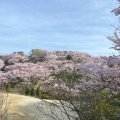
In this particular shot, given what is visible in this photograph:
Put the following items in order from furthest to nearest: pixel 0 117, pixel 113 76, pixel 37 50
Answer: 1. pixel 37 50
2. pixel 0 117
3. pixel 113 76

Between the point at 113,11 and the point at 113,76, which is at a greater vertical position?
the point at 113,11

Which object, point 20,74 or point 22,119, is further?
point 20,74

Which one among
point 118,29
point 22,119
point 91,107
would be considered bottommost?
point 22,119

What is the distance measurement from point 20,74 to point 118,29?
103 ft

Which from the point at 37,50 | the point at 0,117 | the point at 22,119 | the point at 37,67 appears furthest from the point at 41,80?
the point at 0,117

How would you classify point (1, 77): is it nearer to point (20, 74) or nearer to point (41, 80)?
point (20, 74)

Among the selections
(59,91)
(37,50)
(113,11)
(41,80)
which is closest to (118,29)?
(113,11)

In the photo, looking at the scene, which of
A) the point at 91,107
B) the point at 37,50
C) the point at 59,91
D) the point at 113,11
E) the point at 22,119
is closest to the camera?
the point at 113,11

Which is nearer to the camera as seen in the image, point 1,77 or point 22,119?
point 22,119

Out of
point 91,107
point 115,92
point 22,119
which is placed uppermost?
point 115,92

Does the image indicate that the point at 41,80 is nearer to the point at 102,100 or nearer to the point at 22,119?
the point at 22,119

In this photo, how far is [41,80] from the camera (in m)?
38.1

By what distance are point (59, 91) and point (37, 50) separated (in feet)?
140

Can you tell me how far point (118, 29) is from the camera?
7.46m
